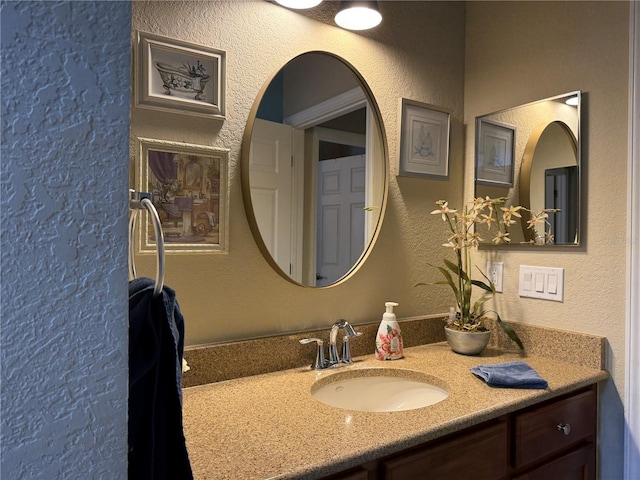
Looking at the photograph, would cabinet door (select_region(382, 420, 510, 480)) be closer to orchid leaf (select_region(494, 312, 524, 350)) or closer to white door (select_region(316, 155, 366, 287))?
orchid leaf (select_region(494, 312, 524, 350))

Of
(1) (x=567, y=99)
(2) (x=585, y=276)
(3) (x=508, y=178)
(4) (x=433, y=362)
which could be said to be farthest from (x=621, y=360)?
(1) (x=567, y=99)

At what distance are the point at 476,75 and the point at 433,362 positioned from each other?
45.3 inches

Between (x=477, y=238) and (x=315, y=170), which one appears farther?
(x=477, y=238)

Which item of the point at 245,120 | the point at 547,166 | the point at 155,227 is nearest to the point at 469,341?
the point at 547,166

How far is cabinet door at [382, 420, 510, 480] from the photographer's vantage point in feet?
3.29

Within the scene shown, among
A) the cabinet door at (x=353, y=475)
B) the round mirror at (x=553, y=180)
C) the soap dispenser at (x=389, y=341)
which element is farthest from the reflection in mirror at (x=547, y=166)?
the cabinet door at (x=353, y=475)

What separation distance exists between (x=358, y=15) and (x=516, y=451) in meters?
1.36

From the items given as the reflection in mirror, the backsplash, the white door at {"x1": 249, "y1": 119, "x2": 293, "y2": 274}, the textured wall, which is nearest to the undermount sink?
the backsplash

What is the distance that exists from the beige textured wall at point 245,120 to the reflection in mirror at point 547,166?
0.25 metres

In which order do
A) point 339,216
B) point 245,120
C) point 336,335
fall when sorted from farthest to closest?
point 339,216, point 336,335, point 245,120

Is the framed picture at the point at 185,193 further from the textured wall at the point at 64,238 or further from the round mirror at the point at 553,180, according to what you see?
the round mirror at the point at 553,180

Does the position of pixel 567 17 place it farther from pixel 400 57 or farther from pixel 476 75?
pixel 400 57

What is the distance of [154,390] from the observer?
0.60 meters

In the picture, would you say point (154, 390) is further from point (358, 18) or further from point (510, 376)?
point (358, 18)
